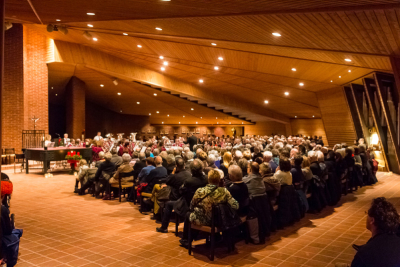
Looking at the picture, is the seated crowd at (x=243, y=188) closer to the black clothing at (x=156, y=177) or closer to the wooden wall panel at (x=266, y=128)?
the black clothing at (x=156, y=177)

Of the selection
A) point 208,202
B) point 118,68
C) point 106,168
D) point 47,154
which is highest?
point 118,68

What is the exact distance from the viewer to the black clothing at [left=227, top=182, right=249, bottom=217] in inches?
176

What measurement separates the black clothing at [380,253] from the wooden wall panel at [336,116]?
1321 centimetres

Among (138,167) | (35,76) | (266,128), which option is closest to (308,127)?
(266,128)

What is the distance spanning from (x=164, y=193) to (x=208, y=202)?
4.89ft

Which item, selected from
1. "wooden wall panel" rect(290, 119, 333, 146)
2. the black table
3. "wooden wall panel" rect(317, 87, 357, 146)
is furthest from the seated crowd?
"wooden wall panel" rect(290, 119, 333, 146)

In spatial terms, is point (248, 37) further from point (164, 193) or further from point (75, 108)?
point (75, 108)

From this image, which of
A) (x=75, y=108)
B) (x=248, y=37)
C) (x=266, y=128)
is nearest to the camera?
(x=248, y=37)

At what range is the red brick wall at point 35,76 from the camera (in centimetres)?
1518

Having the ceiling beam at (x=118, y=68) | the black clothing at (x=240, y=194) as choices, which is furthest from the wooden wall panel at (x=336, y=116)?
the black clothing at (x=240, y=194)

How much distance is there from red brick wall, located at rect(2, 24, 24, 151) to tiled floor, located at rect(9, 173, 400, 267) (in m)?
8.74

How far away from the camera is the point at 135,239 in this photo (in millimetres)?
4883

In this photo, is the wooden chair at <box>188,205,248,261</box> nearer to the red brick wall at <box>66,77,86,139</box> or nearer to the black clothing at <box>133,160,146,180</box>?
the black clothing at <box>133,160,146,180</box>

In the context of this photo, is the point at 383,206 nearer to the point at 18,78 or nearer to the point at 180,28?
the point at 180,28
